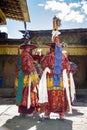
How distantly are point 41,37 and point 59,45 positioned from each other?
33.0ft

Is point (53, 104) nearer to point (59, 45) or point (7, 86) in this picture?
point (59, 45)

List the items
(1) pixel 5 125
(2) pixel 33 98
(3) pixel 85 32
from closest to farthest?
(1) pixel 5 125
(2) pixel 33 98
(3) pixel 85 32

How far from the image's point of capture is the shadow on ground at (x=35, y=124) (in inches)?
223

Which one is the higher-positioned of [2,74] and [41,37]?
[41,37]

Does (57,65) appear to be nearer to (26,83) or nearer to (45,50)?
(26,83)

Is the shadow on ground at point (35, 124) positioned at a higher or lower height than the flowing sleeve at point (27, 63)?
lower

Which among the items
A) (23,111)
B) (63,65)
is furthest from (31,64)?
(23,111)

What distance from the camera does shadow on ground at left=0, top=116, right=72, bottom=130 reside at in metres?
5.67

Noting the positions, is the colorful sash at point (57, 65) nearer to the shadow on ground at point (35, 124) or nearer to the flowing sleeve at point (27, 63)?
the flowing sleeve at point (27, 63)

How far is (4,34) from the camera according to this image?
17.0m

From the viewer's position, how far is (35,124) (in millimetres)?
6086

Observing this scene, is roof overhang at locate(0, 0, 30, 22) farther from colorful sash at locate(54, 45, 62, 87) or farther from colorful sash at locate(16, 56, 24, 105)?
colorful sash at locate(54, 45, 62, 87)

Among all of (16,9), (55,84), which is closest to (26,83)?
(55,84)

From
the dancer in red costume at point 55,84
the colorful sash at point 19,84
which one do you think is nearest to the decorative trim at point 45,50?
the colorful sash at point 19,84
